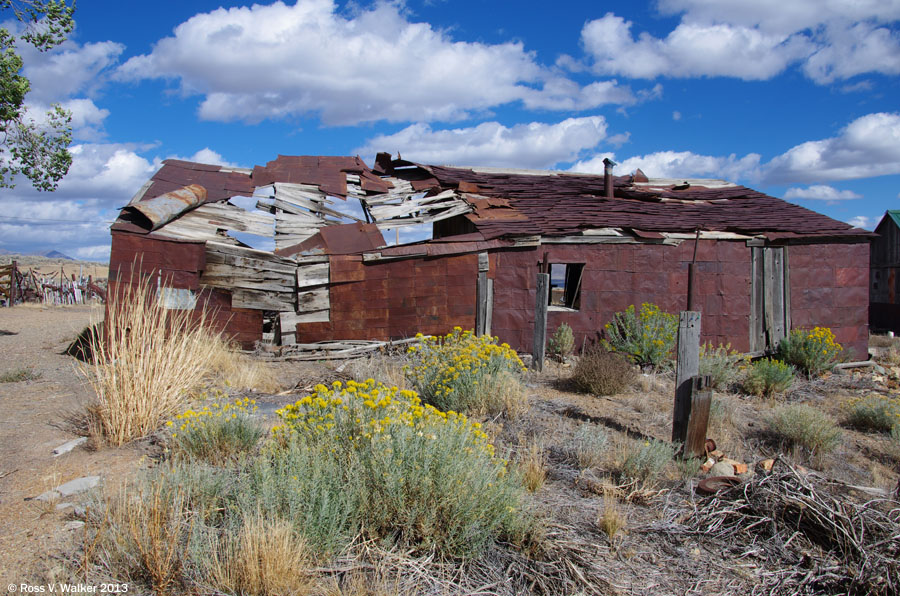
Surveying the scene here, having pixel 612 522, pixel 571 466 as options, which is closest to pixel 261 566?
pixel 612 522

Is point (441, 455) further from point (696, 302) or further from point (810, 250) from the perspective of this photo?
point (810, 250)

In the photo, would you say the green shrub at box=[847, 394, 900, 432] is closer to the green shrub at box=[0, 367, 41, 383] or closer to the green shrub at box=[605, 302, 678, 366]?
the green shrub at box=[605, 302, 678, 366]

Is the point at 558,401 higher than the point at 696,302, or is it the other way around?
the point at 696,302

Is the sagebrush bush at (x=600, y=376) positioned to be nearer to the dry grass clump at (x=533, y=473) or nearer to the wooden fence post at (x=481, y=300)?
the wooden fence post at (x=481, y=300)

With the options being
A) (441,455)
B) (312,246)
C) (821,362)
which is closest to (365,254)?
(312,246)

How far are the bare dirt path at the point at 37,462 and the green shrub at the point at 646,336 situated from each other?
841 cm

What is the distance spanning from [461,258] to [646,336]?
3.76 metres

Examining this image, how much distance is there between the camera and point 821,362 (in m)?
11.3

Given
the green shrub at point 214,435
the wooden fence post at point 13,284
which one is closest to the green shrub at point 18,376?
the green shrub at point 214,435

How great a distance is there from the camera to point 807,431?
6723 millimetres

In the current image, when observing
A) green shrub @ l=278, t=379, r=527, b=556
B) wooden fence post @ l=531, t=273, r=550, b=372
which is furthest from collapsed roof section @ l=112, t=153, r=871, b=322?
green shrub @ l=278, t=379, r=527, b=556

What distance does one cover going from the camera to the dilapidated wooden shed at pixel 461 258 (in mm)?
10688

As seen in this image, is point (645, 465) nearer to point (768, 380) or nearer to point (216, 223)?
point (768, 380)

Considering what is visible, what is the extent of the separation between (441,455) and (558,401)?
461 centimetres
